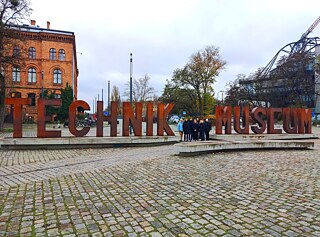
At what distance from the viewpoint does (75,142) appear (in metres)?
14.8

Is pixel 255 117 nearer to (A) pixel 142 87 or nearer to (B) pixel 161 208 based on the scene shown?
(B) pixel 161 208

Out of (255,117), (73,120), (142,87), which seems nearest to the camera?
(73,120)

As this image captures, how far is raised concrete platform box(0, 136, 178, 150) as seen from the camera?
13938 mm

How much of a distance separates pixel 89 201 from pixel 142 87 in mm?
45372

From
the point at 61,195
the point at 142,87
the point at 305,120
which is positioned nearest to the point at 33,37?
the point at 142,87

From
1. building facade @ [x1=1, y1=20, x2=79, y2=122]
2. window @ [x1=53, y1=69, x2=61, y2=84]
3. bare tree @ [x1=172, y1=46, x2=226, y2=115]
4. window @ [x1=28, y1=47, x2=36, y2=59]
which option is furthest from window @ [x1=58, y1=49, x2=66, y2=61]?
bare tree @ [x1=172, y1=46, x2=226, y2=115]

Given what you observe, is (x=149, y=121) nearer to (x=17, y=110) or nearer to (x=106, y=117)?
(x=106, y=117)

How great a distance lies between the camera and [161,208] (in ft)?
16.4

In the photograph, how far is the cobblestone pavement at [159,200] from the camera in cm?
414

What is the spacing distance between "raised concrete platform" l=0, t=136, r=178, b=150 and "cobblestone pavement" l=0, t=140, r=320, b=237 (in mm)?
5143

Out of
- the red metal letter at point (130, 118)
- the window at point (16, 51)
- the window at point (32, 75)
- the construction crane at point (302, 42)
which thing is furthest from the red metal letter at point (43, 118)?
the construction crane at point (302, 42)

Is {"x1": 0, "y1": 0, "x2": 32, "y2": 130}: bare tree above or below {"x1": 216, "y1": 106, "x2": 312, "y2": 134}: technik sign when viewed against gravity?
above

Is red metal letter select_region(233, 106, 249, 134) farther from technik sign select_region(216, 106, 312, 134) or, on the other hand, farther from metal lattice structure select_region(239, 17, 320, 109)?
metal lattice structure select_region(239, 17, 320, 109)

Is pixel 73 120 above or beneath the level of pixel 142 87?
beneath
